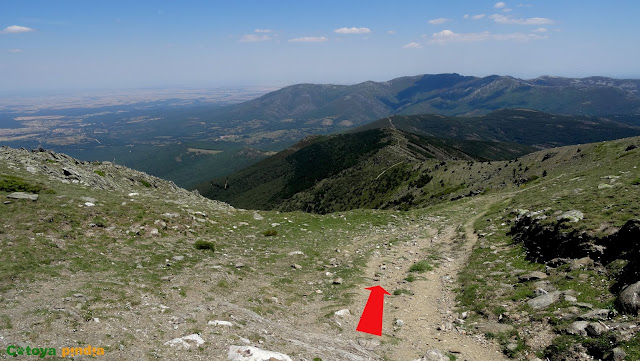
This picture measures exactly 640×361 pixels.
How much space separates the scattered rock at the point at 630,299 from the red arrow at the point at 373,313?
846 cm

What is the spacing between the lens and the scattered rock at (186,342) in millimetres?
9859

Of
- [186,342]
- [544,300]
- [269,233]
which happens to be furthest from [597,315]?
[269,233]

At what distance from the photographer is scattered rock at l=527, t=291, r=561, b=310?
41.4ft

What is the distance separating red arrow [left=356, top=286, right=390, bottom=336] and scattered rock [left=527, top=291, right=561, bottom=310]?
639cm

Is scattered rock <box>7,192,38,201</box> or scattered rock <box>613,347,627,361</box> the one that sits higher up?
scattered rock <box>7,192,38,201</box>

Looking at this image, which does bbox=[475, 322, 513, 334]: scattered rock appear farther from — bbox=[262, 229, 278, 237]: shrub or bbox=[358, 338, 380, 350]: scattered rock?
bbox=[262, 229, 278, 237]: shrub

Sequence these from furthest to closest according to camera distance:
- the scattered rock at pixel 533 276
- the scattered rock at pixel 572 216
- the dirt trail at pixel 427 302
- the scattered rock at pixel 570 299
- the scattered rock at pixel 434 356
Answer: the scattered rock at pixel 572 216 → the scattered rock at pixel 533 276 → the scattered rock at pixel 570 299 → the dirt trail at pixel 427 302 → the scattered rock at pixel 434 356

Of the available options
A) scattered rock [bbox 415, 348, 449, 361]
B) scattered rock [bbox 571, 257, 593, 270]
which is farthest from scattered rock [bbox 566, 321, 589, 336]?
scattered rock [bbox 571, 257, 593, 270]

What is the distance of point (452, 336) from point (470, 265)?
8.56 meters

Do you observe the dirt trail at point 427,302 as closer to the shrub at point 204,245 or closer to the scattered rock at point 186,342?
the scattered rock at point 186,342

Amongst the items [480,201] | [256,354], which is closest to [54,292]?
[256,354]

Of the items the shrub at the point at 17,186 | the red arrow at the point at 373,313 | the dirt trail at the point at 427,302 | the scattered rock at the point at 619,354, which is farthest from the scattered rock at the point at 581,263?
the shrub at the point at 17,186

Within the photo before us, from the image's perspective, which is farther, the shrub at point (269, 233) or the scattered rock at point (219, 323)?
the shrub at point (269, 233)

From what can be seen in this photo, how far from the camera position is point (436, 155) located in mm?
195500
